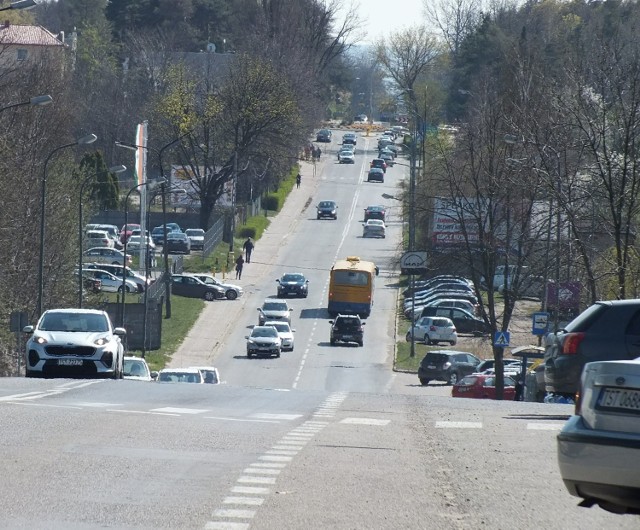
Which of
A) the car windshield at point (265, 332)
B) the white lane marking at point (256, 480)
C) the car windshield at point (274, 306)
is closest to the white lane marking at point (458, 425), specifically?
the white lane marking at point (256, 480)

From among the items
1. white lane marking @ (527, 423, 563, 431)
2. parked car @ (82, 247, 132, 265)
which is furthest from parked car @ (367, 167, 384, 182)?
white lane marking @ (527, 423, 563, 431)

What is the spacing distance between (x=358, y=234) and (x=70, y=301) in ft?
162

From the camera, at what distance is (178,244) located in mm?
86000

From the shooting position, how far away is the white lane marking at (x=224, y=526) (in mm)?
8273

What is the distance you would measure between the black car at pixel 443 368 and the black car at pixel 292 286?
25.8m

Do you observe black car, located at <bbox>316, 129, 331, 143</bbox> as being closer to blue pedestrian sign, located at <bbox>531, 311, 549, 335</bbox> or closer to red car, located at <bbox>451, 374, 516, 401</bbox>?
blue pedestrian sign, located at <bbox>531, 311, 549, 335</bbox>

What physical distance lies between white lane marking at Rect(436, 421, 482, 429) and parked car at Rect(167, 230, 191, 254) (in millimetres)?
69470

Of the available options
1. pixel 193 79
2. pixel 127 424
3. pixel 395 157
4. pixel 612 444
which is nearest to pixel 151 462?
pixel 127 424

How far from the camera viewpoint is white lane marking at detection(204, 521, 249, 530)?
8.27m

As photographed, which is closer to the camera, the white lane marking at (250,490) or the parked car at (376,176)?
the white lane marking at (250,490)

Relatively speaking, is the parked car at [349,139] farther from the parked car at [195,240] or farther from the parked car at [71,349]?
the parked car at [71,349]

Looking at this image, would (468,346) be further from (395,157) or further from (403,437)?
(395,157)

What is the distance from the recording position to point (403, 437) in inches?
571

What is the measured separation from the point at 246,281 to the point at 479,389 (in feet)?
140
